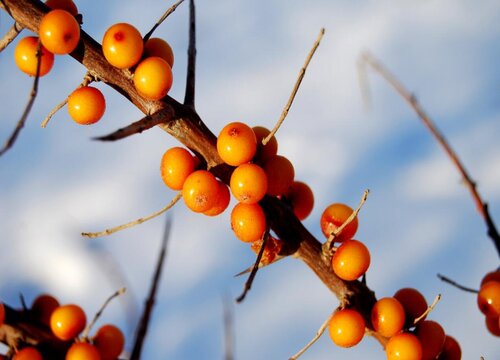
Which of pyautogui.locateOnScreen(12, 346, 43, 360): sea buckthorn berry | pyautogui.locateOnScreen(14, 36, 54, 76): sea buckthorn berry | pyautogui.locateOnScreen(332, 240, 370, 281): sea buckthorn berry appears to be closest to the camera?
pyautogui.locateOnScreen(14, 36, 54, 76): sea buckthorn berry

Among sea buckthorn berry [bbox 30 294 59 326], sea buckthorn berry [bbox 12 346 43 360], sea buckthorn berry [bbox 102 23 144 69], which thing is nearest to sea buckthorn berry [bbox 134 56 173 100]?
sea buckthorn berry [bbox 102 23 144 69]

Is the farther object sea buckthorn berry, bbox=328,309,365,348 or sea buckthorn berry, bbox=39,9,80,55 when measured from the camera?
sea buckthorn berry, bbox=328,309,365,348

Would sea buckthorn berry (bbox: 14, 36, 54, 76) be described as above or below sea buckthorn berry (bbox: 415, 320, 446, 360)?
above

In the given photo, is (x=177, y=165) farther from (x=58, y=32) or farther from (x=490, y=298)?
(x=490, y=298)

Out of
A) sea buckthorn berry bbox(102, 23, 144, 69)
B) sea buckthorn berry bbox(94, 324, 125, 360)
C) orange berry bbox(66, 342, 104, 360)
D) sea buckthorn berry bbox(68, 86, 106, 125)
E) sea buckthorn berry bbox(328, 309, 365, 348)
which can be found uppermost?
sea buckthorn berry bbox(102, 23, 144, 69)

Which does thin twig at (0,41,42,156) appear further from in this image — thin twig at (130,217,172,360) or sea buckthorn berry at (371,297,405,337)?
sea buckthorn berry at (371,297,405,337)

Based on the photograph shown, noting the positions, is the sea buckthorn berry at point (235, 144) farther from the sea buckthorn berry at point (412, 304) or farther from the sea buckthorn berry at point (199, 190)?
the sea buckthorn berry at point (412, 304)

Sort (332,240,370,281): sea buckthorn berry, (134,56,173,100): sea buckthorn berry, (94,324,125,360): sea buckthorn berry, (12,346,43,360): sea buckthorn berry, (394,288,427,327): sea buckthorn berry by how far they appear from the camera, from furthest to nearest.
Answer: (94,324,125,360): sea buckthorn berry < (394,288,427,327): sea buckthorn berry < (12,346,43,360): sea buckthorn berry < (332,240,370,281): sea buckthorn berry < (134,56,173,100): sea buckthorn berry

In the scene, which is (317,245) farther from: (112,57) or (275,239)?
(112,57)

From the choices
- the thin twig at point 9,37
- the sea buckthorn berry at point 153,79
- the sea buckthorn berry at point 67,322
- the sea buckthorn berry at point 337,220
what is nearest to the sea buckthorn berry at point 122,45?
the sea buckthorn berry at point 153,79
